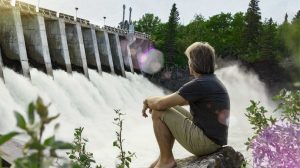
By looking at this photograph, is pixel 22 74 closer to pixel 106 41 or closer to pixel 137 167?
pixel 137 167

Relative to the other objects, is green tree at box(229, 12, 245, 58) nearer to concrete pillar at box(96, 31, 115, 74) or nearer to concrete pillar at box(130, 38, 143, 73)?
concrete pillar at box(130, 38, 143, 73)

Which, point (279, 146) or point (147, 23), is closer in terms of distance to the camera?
point (279, 146)

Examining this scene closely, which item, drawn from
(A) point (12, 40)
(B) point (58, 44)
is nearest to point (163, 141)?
(A) point (12, 40)

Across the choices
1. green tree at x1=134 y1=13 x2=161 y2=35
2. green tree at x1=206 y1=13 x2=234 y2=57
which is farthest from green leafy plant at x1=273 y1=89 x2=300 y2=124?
green tree at x1=134 y1=13 x2=161 y2=35

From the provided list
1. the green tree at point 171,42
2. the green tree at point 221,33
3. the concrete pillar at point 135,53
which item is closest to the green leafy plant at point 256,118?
the concrete pillar at point 135,53

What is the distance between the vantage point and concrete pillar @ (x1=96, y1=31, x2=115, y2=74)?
3956cm

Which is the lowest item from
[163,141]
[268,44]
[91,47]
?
[268,44]

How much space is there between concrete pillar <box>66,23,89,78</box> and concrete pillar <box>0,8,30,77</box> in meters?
6.50

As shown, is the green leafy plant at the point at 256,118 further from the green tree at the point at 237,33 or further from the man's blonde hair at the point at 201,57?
the green tree at the point at 237,33

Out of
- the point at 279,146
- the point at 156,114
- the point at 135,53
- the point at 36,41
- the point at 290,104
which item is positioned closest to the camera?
the point at 279,146

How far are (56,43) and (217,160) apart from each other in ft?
96.8

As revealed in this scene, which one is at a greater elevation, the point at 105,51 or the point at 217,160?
the point at 217,160

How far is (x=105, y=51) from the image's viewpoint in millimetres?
40469

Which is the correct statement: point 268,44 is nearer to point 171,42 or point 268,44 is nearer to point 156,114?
point 171,42
